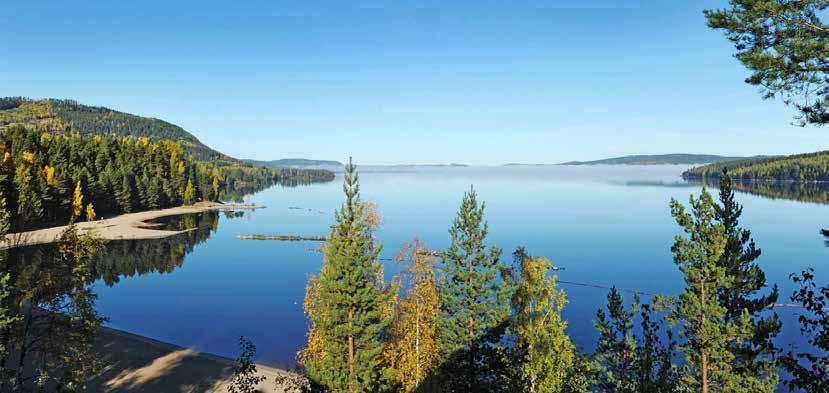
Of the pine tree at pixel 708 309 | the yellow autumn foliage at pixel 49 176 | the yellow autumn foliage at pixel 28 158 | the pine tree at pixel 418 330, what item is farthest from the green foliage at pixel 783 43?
the yellow autumn foliage at pixel 28 158

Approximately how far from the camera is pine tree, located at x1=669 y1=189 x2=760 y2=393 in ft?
72.1

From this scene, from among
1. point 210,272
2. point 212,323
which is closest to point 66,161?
point 210,272

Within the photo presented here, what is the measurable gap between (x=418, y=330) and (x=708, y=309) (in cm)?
1426

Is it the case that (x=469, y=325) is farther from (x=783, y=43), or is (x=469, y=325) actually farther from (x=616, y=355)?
(x=783, y=43)

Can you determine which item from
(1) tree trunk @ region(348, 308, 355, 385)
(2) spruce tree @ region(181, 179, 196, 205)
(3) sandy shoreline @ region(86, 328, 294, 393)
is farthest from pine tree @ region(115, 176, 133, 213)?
(1) tree trunk @ region(348, 308, 355, 385)

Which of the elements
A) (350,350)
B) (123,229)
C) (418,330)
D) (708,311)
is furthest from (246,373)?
(123,229)

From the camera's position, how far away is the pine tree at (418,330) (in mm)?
24234

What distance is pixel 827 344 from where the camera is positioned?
8406 millimetres

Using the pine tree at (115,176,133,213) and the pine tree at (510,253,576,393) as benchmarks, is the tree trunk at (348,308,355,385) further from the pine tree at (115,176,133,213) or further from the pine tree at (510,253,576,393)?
the pine tree at (115,176,133,213)

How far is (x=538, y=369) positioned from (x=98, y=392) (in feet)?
91.4

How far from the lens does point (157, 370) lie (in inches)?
1342

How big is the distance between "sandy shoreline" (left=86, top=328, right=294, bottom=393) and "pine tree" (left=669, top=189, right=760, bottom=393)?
26.0 metres

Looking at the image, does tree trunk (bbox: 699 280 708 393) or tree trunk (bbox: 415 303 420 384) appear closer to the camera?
tree trunk (bbox: 699 280 708 393)

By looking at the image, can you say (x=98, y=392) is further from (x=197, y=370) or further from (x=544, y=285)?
(x=544, y=285)
